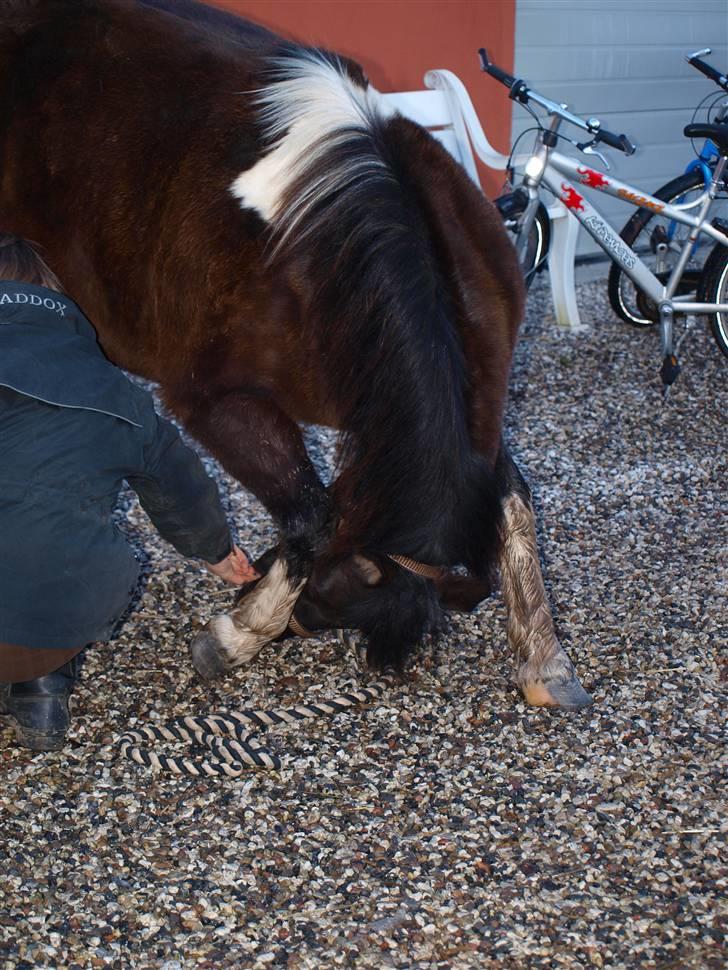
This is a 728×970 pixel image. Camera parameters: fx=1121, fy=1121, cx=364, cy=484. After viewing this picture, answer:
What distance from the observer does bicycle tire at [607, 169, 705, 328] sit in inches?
222

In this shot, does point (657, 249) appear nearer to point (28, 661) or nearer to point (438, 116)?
point (438, 116)

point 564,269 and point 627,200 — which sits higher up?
point 627,200

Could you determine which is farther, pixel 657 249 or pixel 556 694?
pixel 657 249

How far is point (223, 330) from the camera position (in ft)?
8.30

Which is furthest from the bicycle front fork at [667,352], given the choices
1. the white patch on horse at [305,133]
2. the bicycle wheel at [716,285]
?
the white patch on horse at [305,133]

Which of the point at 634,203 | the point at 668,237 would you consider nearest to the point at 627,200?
the point at 634,203

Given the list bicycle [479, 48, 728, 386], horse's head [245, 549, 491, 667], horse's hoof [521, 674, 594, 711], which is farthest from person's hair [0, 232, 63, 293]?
bicycle [479, 48, 728, 386]

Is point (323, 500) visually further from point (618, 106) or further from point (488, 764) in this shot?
point (618, 106)

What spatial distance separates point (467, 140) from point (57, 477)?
4.06 meters

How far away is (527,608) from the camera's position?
2.75 meters

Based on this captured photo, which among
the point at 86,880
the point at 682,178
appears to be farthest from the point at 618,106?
the point at 86,880

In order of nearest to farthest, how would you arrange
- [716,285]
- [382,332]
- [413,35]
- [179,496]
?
1. [382,332]
2. [179,496]
3. [716,285]
4. [413,35]

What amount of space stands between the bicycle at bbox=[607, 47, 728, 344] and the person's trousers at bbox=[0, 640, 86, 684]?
391 cm

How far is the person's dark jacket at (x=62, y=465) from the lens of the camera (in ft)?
7.47
